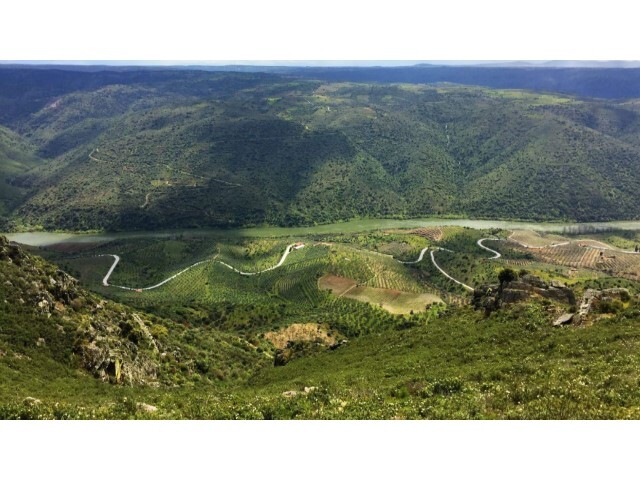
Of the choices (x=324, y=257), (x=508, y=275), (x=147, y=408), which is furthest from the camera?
(x=324, y=257)

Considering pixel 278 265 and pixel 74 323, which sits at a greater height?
pixel 74 323

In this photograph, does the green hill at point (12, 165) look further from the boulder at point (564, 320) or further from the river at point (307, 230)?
the boulder at point (564, 320)

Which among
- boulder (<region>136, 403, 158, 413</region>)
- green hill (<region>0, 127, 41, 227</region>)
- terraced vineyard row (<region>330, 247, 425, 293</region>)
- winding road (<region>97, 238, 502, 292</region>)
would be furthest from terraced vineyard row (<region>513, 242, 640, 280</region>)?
green hill (<region>0, 127, 41, 227</region>)

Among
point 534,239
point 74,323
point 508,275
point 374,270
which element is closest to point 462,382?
point 74,323

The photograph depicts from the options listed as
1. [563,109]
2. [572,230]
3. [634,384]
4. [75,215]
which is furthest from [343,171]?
[634,384]

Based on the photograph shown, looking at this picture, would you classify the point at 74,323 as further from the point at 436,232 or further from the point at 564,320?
the point at 436,232

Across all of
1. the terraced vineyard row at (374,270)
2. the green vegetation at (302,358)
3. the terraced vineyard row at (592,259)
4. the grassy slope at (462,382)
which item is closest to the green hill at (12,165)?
the green vegetation at (302,358)

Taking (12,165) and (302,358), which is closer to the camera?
(302,358)

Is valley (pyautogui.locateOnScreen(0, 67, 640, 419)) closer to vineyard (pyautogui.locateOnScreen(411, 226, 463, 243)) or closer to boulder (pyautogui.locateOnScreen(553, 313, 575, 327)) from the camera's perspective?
boulder (pyautogui.locateOnScreen(553, 313, 575, 327))

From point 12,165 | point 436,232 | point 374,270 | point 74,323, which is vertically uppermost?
point 12,165
